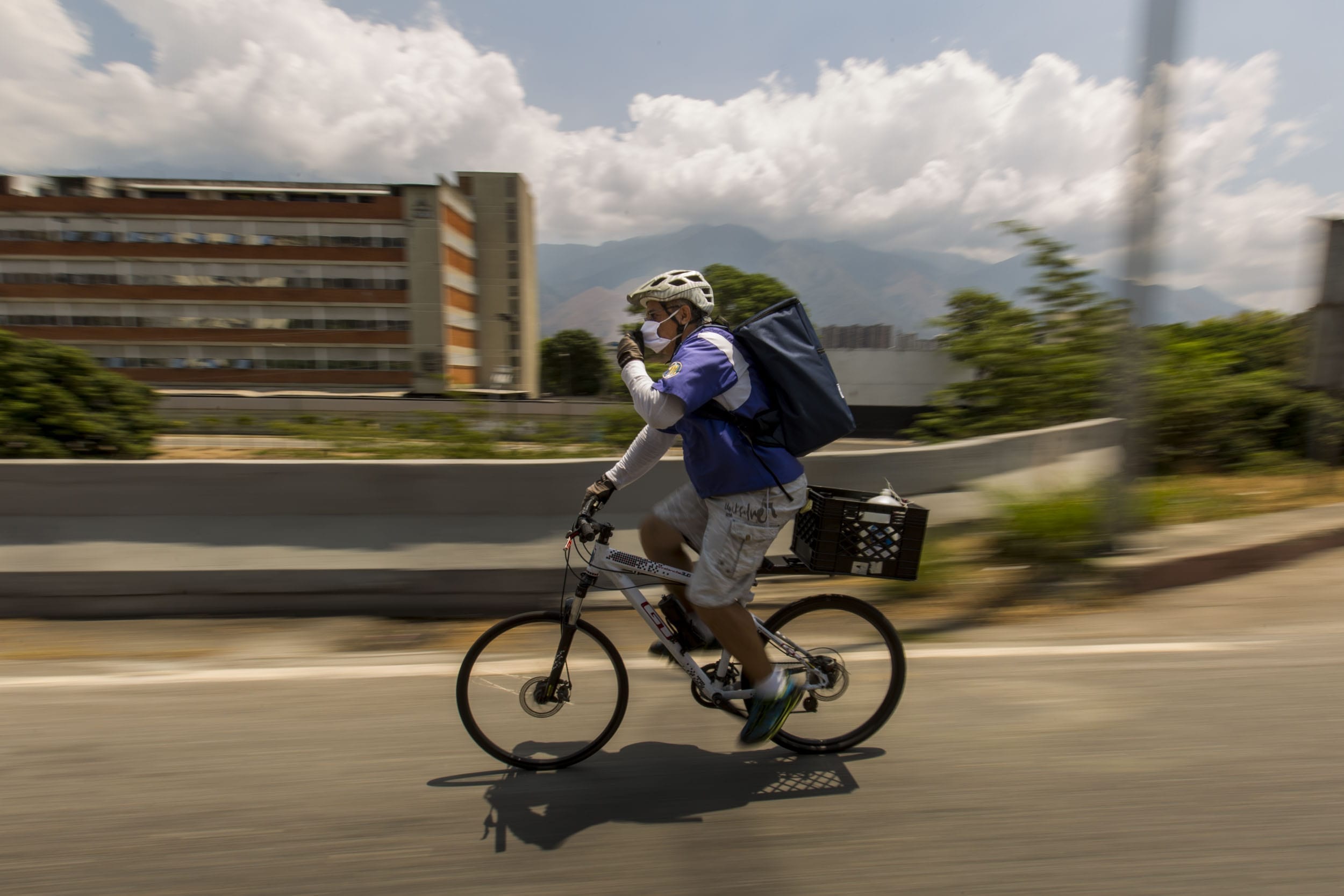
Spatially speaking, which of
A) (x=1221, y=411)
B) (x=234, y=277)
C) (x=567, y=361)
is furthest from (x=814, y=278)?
(x=1221, y=411)

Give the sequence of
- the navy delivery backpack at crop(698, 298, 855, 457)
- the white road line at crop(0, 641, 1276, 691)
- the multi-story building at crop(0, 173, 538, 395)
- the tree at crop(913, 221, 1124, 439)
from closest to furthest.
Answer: the navy delivery backpack at crop(698, 298, 855, 457) < the white road line at crop(0, 641, 1276, 691) < the tree at crop(913, 221, 1124, 439) < the multi-story building at crop(0, 173, 538, 395)

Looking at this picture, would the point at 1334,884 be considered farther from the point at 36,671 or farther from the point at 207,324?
the point at 207,324

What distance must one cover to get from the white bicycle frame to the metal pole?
11.9 ft

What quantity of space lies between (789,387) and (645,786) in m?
1.62

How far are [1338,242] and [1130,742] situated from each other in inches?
544

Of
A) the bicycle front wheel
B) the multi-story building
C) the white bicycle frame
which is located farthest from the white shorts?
the multi-story building

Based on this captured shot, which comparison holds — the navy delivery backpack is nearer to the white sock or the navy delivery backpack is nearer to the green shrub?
the white sock

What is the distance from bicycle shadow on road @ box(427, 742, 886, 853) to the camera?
2.97 meters

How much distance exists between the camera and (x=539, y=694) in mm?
3332

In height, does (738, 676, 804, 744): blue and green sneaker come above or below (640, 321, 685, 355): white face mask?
below

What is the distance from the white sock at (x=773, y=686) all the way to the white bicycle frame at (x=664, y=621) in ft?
0.20

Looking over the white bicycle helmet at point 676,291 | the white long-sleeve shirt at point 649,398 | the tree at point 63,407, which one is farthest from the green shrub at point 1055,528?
the tree at point 63,407

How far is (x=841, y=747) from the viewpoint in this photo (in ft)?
11.5

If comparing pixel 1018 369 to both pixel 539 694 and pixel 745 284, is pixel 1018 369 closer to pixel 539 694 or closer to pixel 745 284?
pixel 539 694
